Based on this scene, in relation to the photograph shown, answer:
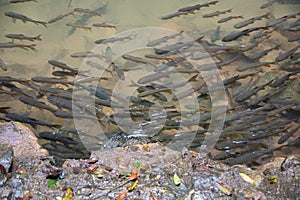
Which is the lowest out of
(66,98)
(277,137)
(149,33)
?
(277,137)

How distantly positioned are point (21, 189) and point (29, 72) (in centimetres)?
503

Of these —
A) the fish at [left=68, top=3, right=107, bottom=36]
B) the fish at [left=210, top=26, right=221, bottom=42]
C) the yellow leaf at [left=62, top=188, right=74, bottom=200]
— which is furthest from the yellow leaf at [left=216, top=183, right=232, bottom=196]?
the fish at [left=68, top=3, right=107, bottom=36]

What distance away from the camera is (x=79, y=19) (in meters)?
9.52

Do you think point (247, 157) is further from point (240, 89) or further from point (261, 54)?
point (261, 54)

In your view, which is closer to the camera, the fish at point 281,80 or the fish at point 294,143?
the fish at point 294,143

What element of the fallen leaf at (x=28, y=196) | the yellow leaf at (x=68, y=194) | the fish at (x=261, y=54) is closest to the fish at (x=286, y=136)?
the fish at (x=261, y=54)

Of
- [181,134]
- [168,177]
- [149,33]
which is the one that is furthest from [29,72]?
[168,177]

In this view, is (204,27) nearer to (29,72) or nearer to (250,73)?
(250,73)

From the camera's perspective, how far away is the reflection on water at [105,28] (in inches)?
294

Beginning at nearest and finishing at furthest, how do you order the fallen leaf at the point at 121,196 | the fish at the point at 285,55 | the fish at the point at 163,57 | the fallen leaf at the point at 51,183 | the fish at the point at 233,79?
the fallen leaf at the point at 121,196, the fallen leaf at the point at 51,183, the fish at the point at 233,79, the fish at the point at 285,55, the fish at the point at 163,57

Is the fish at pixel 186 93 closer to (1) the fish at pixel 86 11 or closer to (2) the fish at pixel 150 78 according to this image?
A: (2) the fish at pixel 150 78

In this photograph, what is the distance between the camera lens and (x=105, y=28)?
29.3ft

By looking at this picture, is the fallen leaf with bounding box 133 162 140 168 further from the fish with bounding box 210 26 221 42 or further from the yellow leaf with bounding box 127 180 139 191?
the fish with bounding box 210 26 221 42

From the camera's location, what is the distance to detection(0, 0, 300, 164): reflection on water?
7.48 metres
